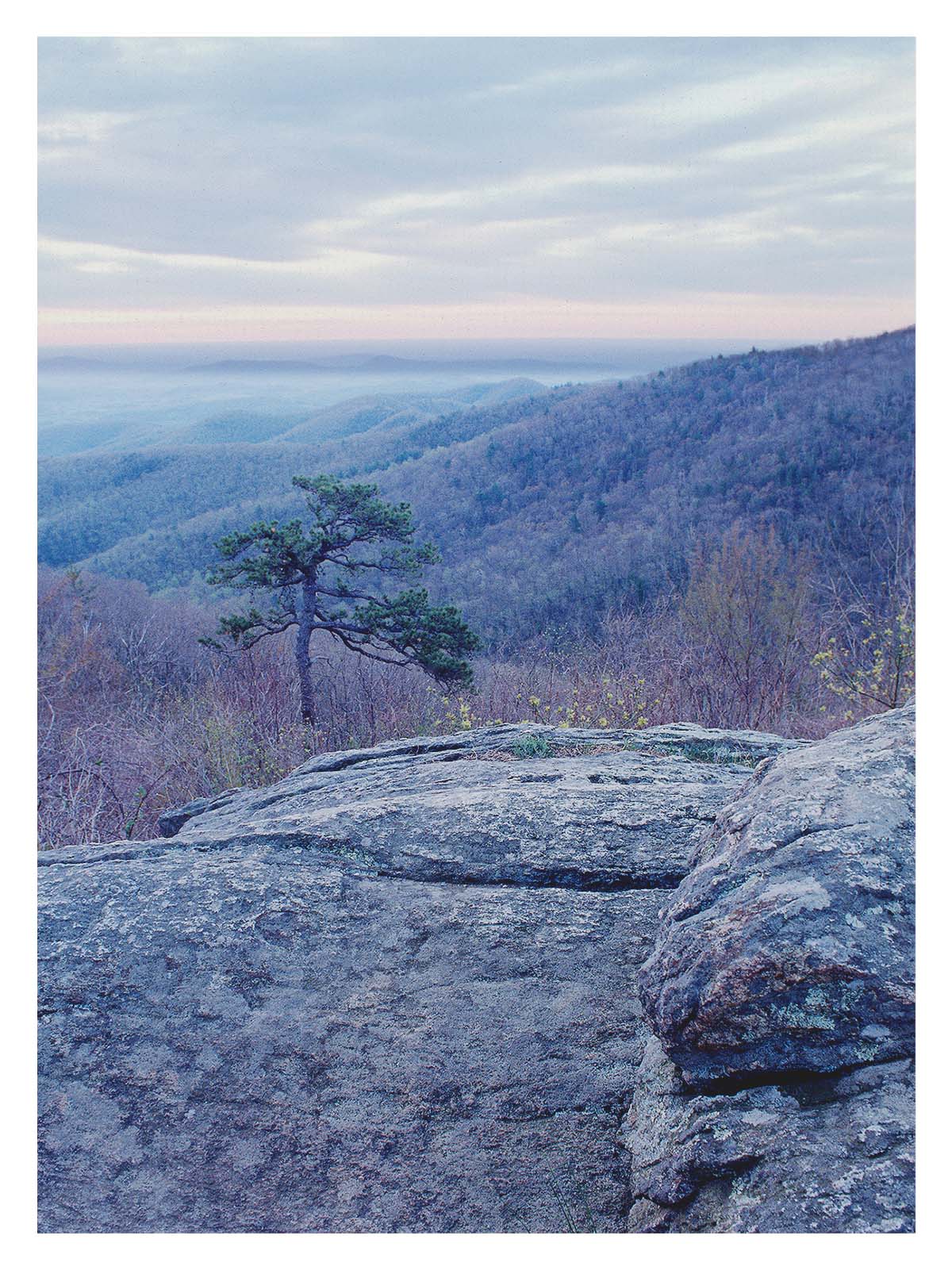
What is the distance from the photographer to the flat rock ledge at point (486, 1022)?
1957 mm

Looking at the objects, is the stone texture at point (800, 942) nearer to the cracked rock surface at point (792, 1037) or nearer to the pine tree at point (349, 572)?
the cracked rock surface at point (792, 1037)

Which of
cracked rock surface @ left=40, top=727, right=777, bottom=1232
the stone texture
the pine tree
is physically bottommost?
cracked rock surface @ left=40, top=727, right=777, bottom=1232

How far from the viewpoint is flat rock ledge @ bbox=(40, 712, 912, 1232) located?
6.42 feet

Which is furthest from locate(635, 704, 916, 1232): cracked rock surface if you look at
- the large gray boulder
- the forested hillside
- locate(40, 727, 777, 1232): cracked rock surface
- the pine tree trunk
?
the forested hillside

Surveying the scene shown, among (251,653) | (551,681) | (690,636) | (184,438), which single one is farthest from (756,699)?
(184,438)

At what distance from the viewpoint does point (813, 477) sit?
31844 mm

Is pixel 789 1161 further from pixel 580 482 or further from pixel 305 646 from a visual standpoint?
pixel 580 482

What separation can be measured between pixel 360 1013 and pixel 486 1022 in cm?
41

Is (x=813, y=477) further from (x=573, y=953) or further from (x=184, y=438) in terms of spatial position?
(x=573, y=953)

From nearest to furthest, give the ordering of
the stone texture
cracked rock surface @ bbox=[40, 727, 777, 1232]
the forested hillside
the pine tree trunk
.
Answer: the stone texture, cracked rock surface @ bbox=[40, 727, 777, 1232], the pine tree trunk, the forested hillside

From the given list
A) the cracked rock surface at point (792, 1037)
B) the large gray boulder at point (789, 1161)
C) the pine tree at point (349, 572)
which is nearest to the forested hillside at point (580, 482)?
the pine tree at point (349, 572)

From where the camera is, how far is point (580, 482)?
133ft

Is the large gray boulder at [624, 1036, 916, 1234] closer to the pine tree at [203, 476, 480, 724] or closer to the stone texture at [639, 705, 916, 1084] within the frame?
the stone texture at [639, 705, 916, 1084]

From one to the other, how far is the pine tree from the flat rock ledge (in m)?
7.92
